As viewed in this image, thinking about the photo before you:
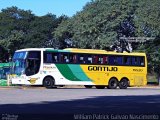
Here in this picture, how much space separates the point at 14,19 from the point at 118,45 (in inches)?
1185

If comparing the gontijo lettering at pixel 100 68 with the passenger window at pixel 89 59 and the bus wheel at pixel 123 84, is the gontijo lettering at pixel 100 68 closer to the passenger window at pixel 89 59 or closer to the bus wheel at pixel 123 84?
the passenger window at pixel 89 59

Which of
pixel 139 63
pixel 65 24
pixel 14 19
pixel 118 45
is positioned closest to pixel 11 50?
pixel 14 19

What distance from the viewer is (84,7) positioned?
6744cm

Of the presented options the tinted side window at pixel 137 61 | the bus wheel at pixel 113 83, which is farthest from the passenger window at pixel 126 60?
the bus wheel at pixel 113 83

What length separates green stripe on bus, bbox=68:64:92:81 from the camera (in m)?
38.8

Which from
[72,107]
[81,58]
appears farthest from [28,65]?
[72,107]

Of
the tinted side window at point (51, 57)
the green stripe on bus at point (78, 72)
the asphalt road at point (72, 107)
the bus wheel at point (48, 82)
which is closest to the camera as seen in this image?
the asphalt road at point (72, 107)

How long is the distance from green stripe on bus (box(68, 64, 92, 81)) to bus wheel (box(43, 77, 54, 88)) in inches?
69.7

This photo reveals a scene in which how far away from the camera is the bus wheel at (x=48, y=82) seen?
38.1m

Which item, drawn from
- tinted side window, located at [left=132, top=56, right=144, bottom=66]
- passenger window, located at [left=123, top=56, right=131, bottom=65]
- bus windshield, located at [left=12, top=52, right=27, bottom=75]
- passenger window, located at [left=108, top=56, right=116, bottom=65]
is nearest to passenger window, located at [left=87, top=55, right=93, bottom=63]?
passenger window, located at [left=108, top=56, right=116, bottom=65]

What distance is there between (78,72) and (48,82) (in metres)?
2.57

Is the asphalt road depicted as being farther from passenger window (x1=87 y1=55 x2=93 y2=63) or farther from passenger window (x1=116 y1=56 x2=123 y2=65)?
passenger window (x1=116 y1=56 x2=123 y2=65)

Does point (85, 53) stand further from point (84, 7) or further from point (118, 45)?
point (84, 7)

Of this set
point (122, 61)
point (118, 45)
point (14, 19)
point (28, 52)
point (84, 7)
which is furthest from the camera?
point (14, 19)
